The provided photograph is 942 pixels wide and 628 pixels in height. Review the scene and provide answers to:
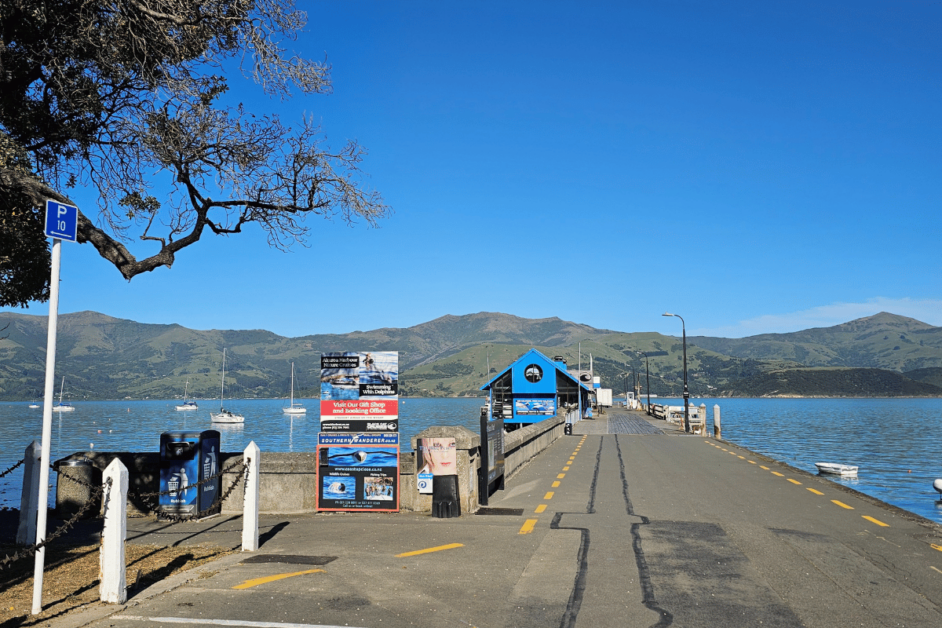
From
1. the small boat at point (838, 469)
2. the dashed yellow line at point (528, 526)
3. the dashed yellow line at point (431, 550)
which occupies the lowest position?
the small boat at point (838, 469)

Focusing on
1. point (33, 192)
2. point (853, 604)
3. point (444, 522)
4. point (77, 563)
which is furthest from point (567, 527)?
point (33, 192)

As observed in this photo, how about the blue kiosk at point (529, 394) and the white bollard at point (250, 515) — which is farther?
the blue kiosk at point (529, 394)

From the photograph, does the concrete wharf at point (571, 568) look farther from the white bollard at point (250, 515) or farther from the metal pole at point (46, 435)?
the metal pole at point (46, 435)

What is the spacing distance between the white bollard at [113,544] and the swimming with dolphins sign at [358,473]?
5906 mm

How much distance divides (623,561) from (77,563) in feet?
21.5

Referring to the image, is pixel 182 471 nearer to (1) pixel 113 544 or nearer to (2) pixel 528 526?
(1) pixel 113 544

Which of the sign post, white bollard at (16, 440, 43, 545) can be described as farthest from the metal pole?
white bollard at (16, 440, 43, 545)

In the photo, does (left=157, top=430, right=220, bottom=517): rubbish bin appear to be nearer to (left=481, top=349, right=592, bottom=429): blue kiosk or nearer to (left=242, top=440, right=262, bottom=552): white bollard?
(left=242, top=440, right=262, bottom=552): white bollard

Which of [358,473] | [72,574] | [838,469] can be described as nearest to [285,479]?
[358,473]

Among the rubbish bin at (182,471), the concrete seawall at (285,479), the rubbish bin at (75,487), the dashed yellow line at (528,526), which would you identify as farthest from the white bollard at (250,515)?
the rubbish bin at (75,487)

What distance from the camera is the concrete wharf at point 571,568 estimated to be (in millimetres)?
6500

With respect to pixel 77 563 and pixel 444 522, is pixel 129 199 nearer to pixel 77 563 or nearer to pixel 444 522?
pixel 77 563

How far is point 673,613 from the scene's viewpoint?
662cm

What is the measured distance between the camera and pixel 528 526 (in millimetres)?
11203
